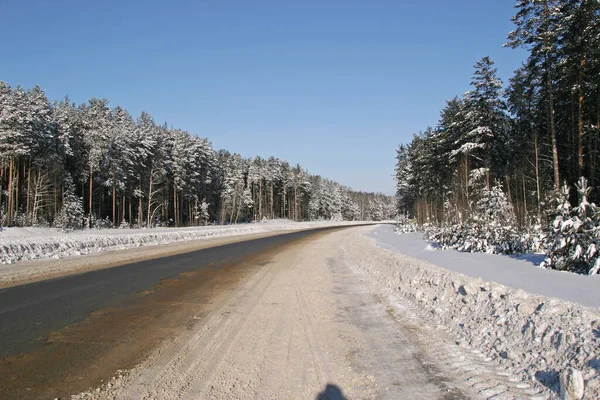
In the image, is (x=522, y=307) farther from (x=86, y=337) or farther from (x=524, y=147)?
(x=524, y=147)

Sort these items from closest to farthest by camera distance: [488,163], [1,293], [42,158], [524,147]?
[1,293] → [488,163] → [524,147] → [42,158]

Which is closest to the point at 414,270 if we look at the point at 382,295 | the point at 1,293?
the point at 382,295

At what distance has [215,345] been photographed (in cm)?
538

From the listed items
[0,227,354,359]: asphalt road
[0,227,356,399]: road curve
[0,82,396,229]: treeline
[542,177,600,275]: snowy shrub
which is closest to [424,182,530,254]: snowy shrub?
[542,177,600,275]: snowy shrub

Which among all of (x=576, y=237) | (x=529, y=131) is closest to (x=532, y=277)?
(x=576, y=237)

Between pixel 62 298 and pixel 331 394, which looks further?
pixel 62 298

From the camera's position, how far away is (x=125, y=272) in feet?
41.6

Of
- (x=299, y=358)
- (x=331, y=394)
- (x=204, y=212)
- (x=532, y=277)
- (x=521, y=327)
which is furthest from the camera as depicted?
(x=204, y=212)

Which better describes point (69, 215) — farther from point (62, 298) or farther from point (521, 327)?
point (521, 327)

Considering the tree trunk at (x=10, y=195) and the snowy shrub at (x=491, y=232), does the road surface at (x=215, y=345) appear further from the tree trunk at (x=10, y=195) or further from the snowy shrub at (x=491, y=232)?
the tree trunk at (x=10, y=195)

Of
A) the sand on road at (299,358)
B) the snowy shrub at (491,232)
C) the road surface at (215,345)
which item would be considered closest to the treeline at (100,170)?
the road surface at (215,345)

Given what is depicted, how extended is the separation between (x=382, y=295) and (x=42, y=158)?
43021 millimetres

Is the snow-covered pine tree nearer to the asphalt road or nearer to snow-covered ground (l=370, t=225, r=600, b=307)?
the asphalt road

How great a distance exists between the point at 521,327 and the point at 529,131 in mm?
34606
